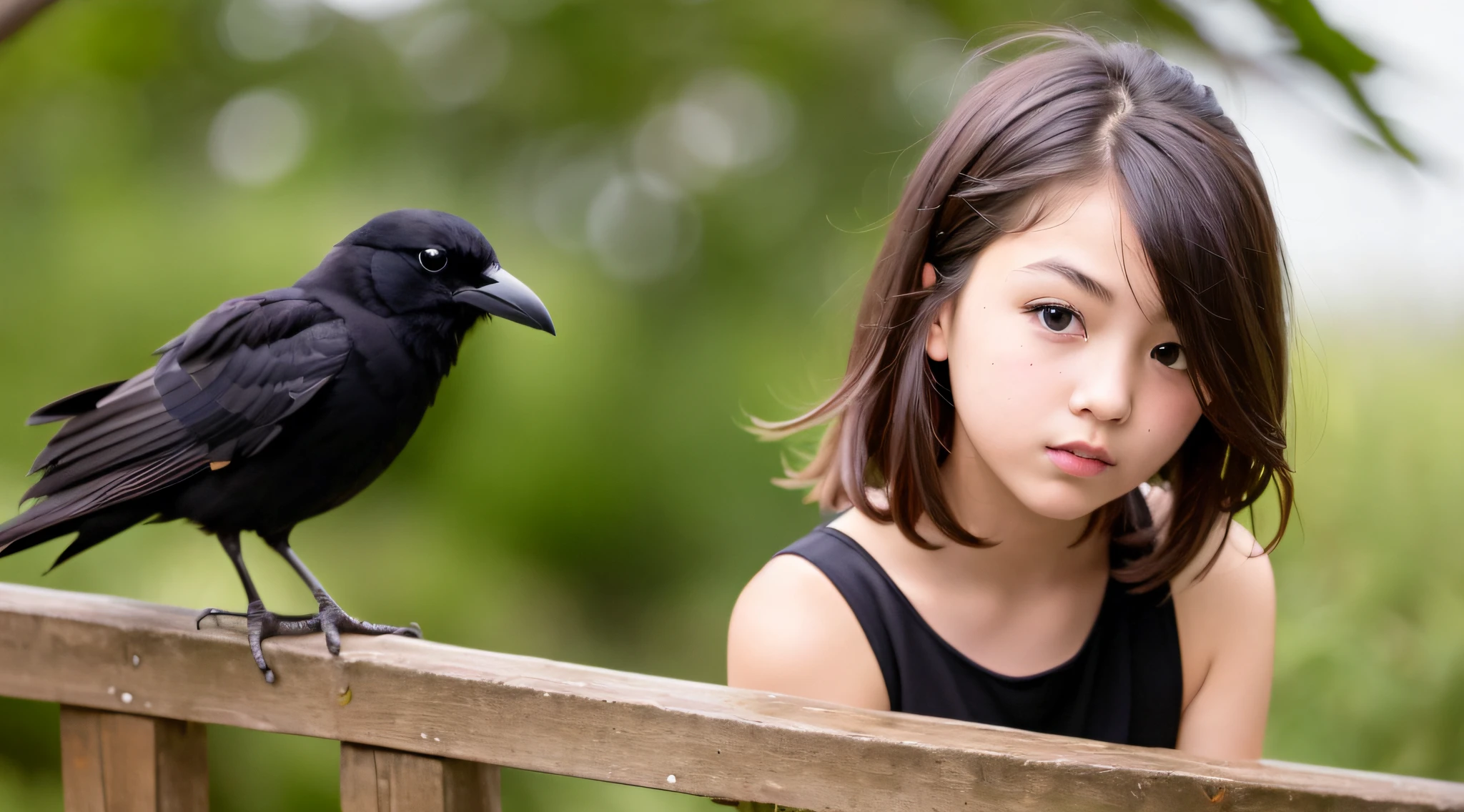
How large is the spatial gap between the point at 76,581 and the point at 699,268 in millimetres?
924

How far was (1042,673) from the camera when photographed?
76 centimetres

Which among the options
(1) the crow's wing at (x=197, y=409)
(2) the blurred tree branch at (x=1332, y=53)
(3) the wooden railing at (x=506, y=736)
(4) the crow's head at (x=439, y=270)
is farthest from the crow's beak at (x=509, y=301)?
(2) the blurred tree branch at (x=1332, y=53)

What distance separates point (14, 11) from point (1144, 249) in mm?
747

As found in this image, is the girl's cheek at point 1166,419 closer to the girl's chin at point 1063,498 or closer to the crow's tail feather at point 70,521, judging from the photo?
the girl's chin at point 1063,498

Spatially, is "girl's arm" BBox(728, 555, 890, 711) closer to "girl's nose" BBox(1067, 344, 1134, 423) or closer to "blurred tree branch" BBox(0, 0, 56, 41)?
"girl's nose" BBox(1067, 344, 1134, 423)

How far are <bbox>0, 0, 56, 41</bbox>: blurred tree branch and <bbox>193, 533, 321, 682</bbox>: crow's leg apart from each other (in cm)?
37

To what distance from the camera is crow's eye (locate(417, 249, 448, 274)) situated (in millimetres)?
650

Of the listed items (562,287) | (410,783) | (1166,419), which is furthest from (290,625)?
(562,287)

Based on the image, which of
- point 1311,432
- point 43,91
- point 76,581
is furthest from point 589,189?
point 1311,432

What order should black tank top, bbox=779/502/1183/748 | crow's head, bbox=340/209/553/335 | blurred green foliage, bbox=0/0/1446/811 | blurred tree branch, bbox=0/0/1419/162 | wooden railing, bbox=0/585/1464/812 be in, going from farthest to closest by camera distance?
blurred green foliage, bbox=0/0/1446/811 < blurred tree branch, bbox=0/0/1419/162 < black tank top, bbox=779/502/1183/748 < crow's head, bbox=340/209/553/335 < wooden railing, bbox=0/585/1464/812

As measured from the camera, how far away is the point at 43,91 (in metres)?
1.48

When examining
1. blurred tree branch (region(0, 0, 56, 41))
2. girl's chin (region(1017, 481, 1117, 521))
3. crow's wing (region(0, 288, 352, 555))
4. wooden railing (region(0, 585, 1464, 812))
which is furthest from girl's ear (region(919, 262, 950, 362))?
blurred tree branch (region(0, 0, 56, 41))

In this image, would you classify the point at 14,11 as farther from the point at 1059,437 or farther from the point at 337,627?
the point at 1059,437

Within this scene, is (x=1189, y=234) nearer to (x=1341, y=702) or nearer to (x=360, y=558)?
(x=1341, y=702)
